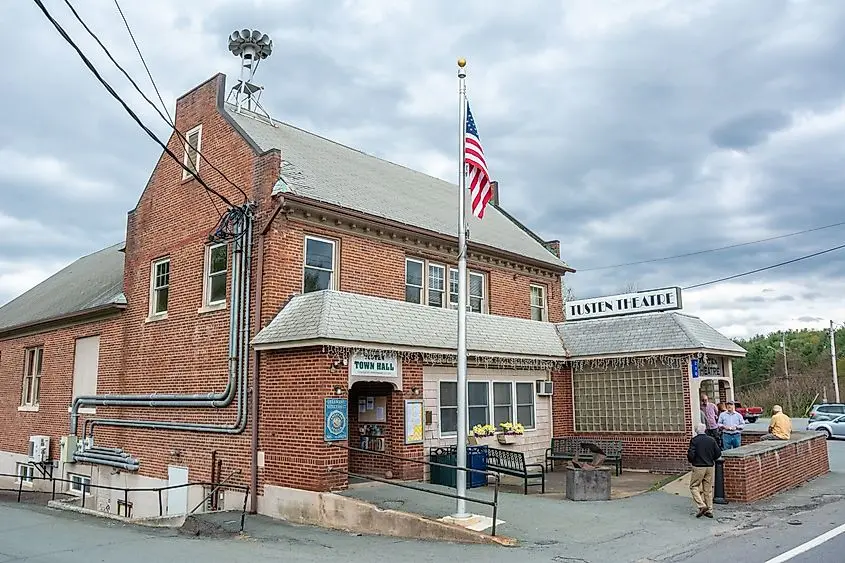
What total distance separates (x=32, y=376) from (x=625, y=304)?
62.9ft

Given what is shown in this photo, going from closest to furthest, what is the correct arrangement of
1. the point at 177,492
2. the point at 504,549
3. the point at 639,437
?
the point at 504,549 → the point at 177,492 → the point at 639,437

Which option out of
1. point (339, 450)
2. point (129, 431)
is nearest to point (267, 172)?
point (339, 450)

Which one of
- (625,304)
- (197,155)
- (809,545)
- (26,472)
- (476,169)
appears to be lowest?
(26,472)

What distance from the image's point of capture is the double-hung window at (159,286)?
1812cm

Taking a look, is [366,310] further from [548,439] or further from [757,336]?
[757,336]

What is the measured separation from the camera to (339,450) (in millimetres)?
13156

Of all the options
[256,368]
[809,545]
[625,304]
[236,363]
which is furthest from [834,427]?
[236,363]

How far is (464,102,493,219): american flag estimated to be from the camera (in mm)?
12086

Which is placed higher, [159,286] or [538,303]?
[538,303]

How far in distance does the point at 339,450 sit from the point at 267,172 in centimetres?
634

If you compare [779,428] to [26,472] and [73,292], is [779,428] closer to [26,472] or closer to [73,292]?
[26,472]

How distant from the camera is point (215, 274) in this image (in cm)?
1652

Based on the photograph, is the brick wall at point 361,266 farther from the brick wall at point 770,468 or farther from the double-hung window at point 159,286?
the brick wall at point 770,468

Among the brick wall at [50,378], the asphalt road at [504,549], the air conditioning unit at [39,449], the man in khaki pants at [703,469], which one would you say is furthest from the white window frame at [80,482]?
the man in khaki pants at [703,469]
